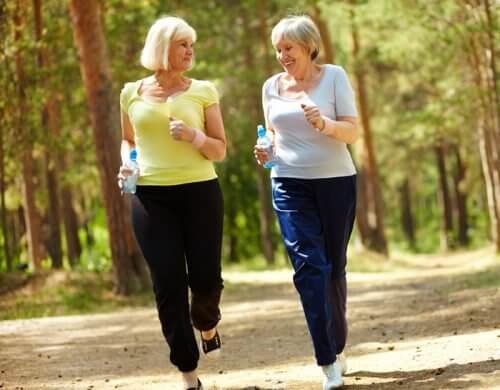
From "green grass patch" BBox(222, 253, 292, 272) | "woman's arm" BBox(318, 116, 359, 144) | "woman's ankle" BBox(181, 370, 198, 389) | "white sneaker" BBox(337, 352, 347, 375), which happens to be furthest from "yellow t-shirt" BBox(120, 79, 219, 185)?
"green grass patch" BBox(222, 253, 292, 272)

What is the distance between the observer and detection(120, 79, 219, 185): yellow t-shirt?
6.19 metres

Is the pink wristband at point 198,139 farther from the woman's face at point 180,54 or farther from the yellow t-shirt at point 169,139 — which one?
the woman's face at point 180,54

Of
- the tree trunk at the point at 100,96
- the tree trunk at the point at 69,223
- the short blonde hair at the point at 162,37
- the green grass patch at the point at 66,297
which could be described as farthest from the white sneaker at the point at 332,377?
the tree trunk at the point at 69,223

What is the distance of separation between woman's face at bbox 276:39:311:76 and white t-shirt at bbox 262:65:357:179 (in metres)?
0.15

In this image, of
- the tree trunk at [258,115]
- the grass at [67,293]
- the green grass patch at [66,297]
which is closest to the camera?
the grass at [67,293]

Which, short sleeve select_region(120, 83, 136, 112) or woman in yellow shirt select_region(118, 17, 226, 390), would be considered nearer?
woman in yellow shirt select_region(118, 17, 226, 390)

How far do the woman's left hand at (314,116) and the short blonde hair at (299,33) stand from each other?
1.54 ft

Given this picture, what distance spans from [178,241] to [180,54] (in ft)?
3.80

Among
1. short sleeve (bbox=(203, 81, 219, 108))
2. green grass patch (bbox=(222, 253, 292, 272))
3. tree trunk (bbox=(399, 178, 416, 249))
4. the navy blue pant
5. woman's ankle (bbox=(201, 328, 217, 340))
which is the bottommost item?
tree trunk (bbox=(399, 178, 416, 249))

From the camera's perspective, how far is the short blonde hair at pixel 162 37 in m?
6.07

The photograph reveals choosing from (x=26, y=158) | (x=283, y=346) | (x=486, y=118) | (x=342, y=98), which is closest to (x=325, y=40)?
(x=486, y=118)

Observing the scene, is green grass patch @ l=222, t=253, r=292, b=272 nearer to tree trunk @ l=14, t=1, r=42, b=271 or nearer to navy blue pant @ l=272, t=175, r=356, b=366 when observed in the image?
tree trunk @ l=14, t=1, r=42, b=271

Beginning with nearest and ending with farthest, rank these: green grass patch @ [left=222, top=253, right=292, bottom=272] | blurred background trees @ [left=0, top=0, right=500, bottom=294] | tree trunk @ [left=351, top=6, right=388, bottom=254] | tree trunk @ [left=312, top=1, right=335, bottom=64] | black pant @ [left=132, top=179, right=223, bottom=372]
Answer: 1. black pant @ [left=132, top=179, right=223, bottom=372]
2. blurred background trees @ [left=0, top=0, right=500, bottom=294]
3. green grass patch @ [left=222, top=253, right=292, bottom=272]
4. tree trunk @ [left=312, top=1, right=335, bottom=64]
5. tree trunk @ [left=351, top=6, right=388, bottom=254]

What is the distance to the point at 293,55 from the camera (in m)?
6.49
